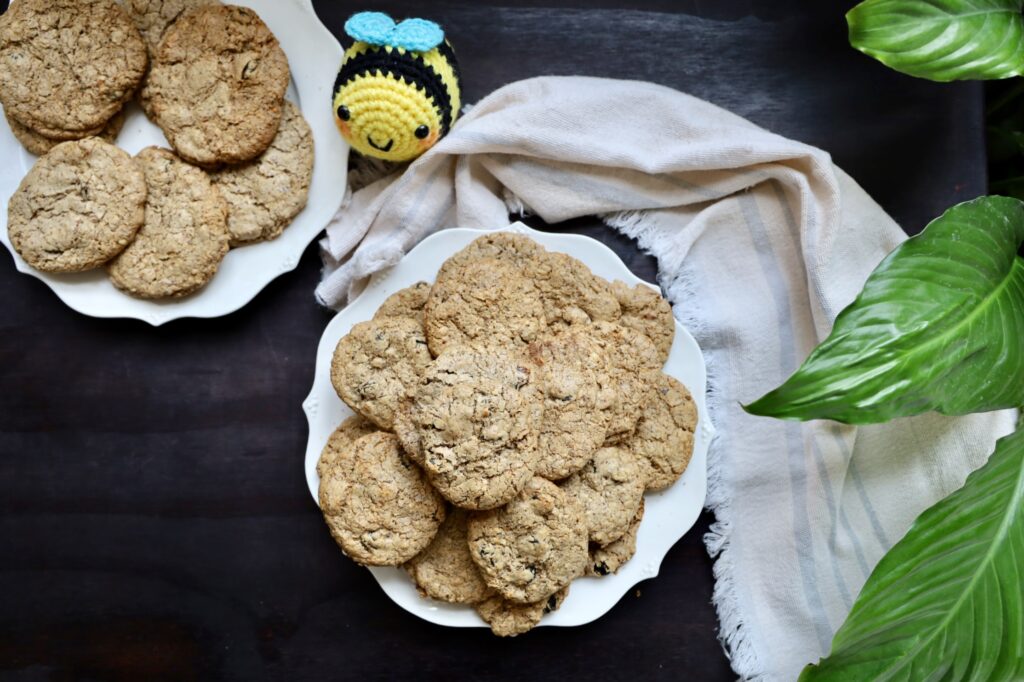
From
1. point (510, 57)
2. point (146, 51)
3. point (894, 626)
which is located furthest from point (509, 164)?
point (894, 626)

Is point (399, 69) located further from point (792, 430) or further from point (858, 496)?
point (858, 496)

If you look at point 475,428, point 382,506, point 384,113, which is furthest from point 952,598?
point 384,113

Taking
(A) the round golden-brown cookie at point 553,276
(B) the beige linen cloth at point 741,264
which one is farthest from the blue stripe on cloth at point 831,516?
(A) the round golden-brown cookie at point 553,276

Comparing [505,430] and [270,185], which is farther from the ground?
[270,185]

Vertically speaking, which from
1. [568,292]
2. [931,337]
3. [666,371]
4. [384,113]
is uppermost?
[384,113]

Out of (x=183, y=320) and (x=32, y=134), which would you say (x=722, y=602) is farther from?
(x=32, y=134)

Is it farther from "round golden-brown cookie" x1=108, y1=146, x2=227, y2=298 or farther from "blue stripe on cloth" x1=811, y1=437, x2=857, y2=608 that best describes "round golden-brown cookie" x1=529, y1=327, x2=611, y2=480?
"round golden-brown cookie" x1=108, y1=146, x2=227, y2=298

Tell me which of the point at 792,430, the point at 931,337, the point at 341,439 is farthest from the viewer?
the point at 792,430
